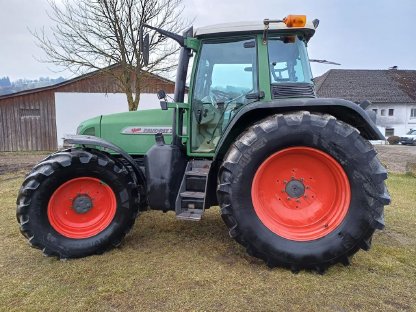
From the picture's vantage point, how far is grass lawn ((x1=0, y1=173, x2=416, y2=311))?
265 centimetres

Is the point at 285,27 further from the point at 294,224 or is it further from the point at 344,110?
the point at 294,224

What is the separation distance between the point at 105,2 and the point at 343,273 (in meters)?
11.2

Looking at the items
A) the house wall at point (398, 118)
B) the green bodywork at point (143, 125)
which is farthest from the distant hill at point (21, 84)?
the house wall at point (398, 118)

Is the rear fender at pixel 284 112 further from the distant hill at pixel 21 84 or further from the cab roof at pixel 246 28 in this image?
the distant hill at pixel 21 84

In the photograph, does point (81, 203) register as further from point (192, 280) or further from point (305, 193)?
point (305, 193)

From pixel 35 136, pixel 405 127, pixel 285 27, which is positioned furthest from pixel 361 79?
pixel 285 27

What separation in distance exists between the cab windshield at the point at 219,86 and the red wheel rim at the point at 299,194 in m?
0.72

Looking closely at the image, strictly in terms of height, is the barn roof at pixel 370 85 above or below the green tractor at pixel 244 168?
above

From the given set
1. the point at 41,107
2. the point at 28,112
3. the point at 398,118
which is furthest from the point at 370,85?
the point at 28,112

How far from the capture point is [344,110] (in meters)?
3.34

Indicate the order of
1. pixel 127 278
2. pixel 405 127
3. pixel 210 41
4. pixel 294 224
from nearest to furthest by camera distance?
pixel 127 278 < pixel 294 224 < pixel 210 41 < pixel 405 127

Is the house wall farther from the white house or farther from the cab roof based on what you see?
the cab roof

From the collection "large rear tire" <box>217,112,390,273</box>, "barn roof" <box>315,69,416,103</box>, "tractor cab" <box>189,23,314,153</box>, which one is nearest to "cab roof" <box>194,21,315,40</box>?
"tractor cab" <box>189,23,314,153</box>

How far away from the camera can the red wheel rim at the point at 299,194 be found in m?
3.21
